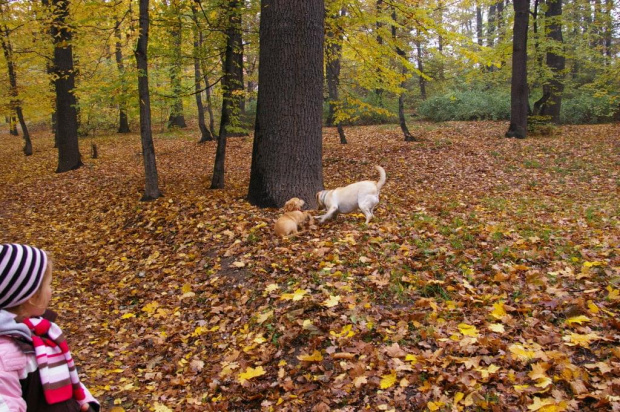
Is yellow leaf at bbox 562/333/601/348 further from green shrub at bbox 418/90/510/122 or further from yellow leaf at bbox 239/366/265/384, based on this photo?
green shrub at bbox 418/90/510/122

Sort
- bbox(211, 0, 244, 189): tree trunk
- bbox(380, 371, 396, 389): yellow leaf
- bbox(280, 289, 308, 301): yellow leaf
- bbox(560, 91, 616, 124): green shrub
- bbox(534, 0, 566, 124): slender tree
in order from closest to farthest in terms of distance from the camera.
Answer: bbox(380, 371, 396, 389): yellow leaf
bbox(280, 289, 308, 301): yellow leaf
bbox(211, 0, 244, 189): tree trunk
bbox(534, 0, 566, 124): slender tree
bbox(560, 91, 616, 124): green shrub

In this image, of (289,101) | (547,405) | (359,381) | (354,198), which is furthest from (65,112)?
(547,405)

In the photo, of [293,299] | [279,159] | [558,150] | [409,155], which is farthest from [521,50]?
[293,299]

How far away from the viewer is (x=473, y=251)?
5.82 metres

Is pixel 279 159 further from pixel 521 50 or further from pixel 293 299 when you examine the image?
pixel 521 50

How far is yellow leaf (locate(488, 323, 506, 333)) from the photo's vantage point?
150 inches

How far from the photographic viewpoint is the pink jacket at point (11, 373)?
5.89ft

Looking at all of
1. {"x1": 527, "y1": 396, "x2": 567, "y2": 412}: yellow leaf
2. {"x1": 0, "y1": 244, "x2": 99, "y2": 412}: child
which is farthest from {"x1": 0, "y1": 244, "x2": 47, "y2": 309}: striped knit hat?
{"x1": 527, "y1": 396, "x2": 567, "y2": 412}: yellow leaf

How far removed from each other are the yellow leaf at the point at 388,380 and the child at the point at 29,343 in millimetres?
2327

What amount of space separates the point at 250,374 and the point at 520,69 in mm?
17218

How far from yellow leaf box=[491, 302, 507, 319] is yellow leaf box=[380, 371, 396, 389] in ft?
4.68

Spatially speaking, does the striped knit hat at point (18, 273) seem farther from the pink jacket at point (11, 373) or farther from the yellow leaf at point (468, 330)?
the yellow leaf at point (468, 330)

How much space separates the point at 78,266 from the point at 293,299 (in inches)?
216

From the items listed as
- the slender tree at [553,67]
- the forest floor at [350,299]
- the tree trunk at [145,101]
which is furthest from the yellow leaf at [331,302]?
the slender tree at [553,67]
